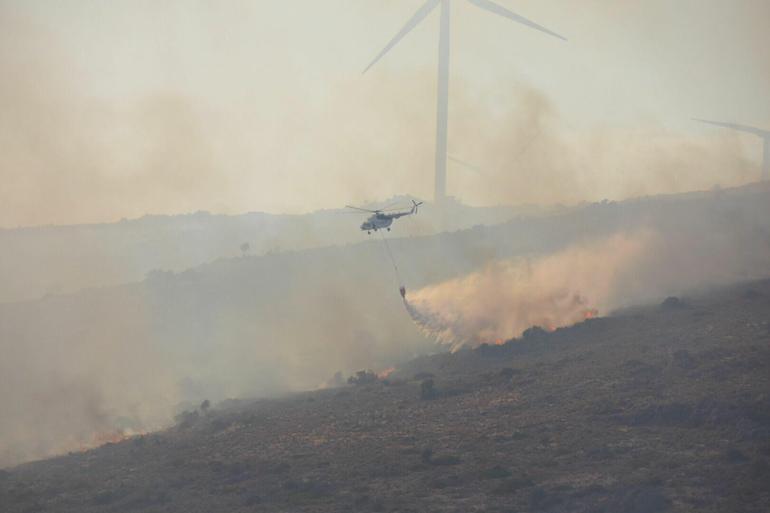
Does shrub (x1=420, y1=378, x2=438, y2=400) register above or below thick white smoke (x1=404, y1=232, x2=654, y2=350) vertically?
below

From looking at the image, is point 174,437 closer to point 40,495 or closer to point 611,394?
point 40,495

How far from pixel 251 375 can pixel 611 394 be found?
221 feet

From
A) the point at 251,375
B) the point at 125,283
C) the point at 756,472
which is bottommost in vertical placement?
the point at 756,472

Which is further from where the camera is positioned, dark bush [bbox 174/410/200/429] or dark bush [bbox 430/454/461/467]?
dark bush [bbox 174/410/200/429]

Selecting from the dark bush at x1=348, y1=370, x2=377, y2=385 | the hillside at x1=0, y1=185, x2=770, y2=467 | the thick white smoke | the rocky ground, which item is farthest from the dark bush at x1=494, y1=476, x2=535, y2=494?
the hillside at x1=0, y1=185, x2=770, y2=467

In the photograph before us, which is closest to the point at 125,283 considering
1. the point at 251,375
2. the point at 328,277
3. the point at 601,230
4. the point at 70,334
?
the point at 70,334

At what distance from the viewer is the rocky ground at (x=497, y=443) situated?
69688 millimetres

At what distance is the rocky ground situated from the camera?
2744 inches

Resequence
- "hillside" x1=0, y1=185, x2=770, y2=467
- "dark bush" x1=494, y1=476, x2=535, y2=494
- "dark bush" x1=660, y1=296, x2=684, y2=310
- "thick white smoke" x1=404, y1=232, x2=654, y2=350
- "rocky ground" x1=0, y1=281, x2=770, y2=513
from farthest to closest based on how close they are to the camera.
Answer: "hillside" x1=0, y1=185, x2=770, y2=467 < "thick white smoke" x1=404, y1=232, x2=654, y2=350 < "dark bush" x1=660, y1=296, x2=684, y2=310 < "dark bush" x1=494, y1=476, x2=535, y2=494 < "rocky ground" x1=0, y1=281, x2=770, y2=513

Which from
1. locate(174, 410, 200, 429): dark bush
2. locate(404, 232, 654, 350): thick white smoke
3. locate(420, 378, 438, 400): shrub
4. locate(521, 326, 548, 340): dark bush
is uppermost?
locate(404, 232, 654, 350): thick white smoke

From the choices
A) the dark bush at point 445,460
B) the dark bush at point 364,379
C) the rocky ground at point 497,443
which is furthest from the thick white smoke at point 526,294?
the dark bush at point 445,460

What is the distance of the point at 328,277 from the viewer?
180 metres

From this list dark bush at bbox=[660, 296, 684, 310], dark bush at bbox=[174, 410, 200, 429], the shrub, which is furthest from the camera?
dark bush at bbox=[660, 296, 684, 310]

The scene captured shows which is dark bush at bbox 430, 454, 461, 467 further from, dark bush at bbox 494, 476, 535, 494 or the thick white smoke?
the thick white smoke
